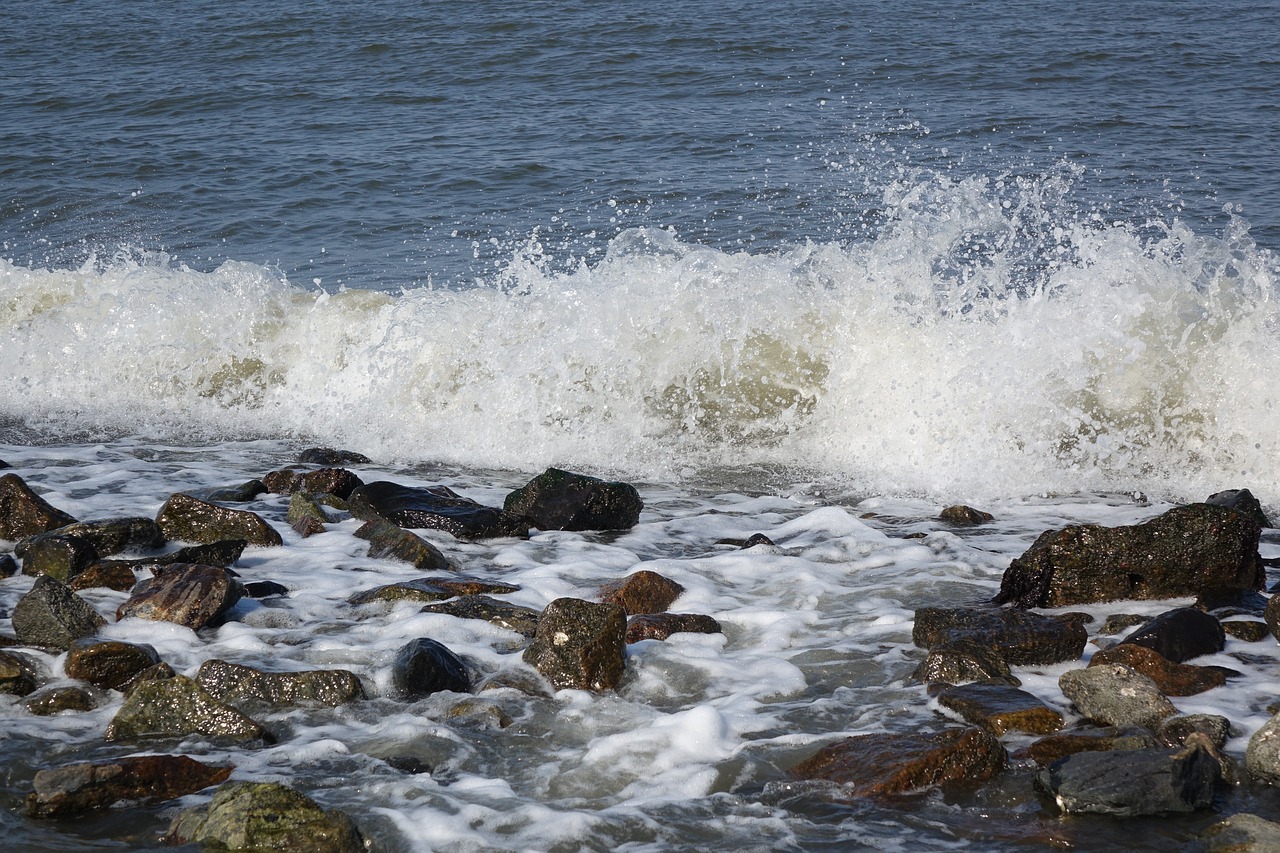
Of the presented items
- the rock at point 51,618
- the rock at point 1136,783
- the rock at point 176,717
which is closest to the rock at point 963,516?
the rock at point 1136,783

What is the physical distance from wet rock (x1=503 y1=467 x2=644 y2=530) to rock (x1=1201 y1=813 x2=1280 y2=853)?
10.3ft

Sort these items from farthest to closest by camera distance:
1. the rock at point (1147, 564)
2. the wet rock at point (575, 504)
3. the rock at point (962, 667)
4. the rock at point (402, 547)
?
the wet rock at point (575, 504), the rock at point (402, 547), the rock at point (1147, 564), the rock at point (962, 667)

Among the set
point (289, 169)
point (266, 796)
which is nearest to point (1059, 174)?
point (289, 169)

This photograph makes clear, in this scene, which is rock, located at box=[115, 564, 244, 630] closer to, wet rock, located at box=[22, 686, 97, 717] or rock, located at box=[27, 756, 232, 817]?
wet rock, located at box=[22, 686, 97, 717]

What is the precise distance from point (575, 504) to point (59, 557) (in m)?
2.12

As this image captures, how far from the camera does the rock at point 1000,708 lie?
3.47m

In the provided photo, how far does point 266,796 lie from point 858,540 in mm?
3059

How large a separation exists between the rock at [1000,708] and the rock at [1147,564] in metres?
0.90

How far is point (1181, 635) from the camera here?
3.94m

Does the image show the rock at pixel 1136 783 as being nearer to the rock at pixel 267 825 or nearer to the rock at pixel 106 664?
the rock at pixel 267 825

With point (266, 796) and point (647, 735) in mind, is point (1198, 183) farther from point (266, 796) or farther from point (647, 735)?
point (266, 796)

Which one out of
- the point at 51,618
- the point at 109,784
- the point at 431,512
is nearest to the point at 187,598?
the point at 51,618

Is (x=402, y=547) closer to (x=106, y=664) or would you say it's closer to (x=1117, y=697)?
(x=106, y=664)

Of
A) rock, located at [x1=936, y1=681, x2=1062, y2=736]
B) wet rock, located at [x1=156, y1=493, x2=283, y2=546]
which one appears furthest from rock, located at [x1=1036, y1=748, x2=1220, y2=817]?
wet rock, located at [x1=156, y1=493, x2=283, y2=546]
